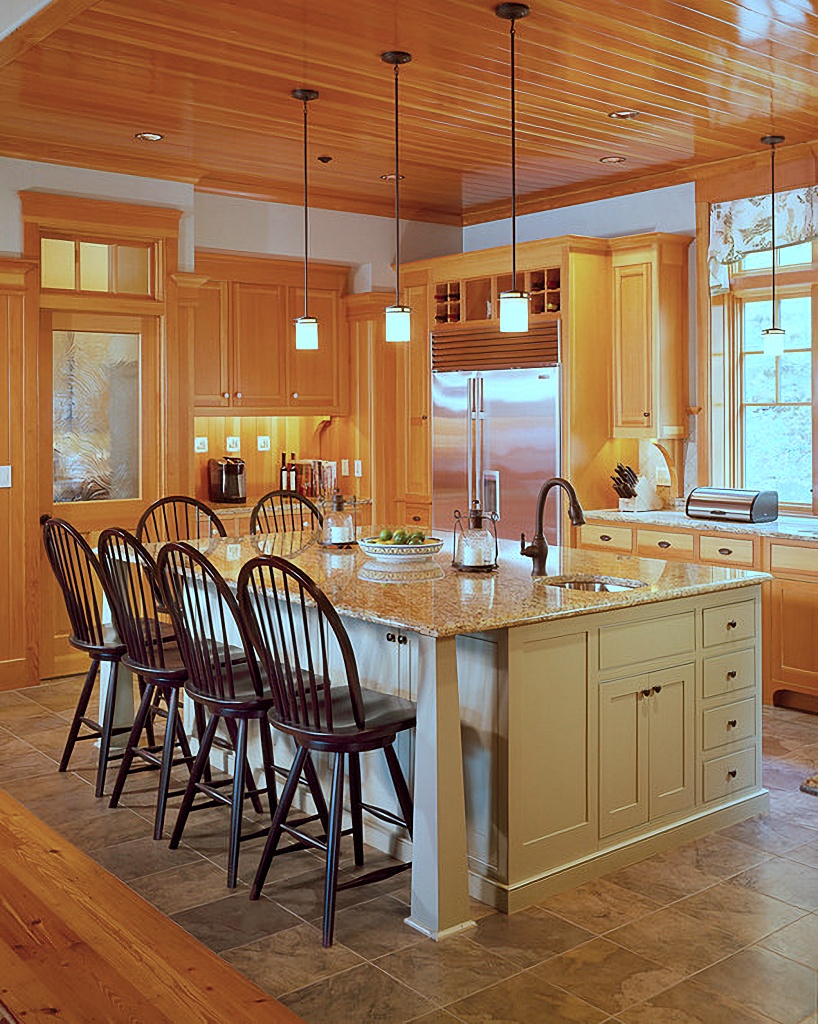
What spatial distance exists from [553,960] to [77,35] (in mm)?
3492

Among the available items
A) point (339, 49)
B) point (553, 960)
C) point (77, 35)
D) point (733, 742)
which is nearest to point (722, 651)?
point (733, 742)

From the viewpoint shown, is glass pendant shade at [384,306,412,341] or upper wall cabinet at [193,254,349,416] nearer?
glass pendant shade at [384,306,412,341]

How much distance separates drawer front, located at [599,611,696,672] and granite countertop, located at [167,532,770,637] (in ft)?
0.34

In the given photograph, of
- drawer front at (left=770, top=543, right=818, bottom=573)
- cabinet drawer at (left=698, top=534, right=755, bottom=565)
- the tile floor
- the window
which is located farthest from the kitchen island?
the window

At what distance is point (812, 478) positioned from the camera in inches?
231

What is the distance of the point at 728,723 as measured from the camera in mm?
3820

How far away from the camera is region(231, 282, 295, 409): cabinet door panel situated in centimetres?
696

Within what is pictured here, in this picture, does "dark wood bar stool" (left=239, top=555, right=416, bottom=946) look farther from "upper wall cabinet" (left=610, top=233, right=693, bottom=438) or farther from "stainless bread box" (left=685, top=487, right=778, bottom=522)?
"upper wall cabinet" (left=610, top=233, right=693, bottom=438)

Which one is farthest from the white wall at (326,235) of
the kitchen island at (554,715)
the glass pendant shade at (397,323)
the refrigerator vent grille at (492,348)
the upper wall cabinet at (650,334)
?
the kitchen island at (554,715)

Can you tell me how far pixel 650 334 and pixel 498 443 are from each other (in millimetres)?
1079

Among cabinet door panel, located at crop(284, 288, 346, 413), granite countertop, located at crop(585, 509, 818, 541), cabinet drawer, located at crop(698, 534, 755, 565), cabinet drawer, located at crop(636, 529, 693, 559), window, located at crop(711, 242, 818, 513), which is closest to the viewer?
granite countertop, located at crop(585, 509, 818, 541)

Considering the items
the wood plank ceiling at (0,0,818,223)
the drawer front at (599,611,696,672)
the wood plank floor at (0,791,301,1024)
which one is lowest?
the wood plank floor at (0,791,301,1024)

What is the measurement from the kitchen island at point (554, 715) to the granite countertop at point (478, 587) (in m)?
0.01

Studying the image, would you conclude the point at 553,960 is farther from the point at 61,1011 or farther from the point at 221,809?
the point at 221,809
